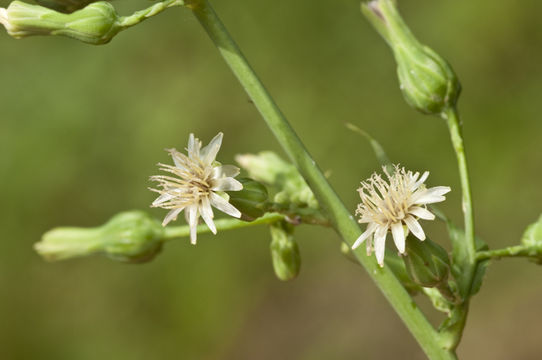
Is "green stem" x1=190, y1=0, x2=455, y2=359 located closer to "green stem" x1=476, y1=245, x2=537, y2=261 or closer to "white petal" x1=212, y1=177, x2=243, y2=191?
"white petal" x1=212, y1=177, x2=243, y2=191

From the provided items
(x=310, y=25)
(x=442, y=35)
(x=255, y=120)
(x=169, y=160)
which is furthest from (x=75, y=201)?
(x=442, y=35)

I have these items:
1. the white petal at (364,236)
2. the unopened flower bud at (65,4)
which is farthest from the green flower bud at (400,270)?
the unopened flower bud at (65,4)

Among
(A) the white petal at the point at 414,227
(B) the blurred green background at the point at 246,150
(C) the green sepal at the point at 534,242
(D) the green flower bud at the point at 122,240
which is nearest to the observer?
(A) the white petal at the point at 414,227

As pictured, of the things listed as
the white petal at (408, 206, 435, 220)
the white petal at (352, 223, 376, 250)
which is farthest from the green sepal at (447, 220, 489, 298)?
the white petal at (352, 223, 376, 250)

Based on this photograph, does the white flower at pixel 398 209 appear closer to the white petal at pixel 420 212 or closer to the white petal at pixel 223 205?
the white petal at pixel 420 212

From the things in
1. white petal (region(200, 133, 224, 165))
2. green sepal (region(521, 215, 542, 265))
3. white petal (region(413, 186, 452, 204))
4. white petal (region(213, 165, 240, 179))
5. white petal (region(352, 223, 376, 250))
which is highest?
white petal (region(200, 133, 224, 165))

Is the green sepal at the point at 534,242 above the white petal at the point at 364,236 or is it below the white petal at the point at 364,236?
below

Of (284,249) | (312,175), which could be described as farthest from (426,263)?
(284,249)
